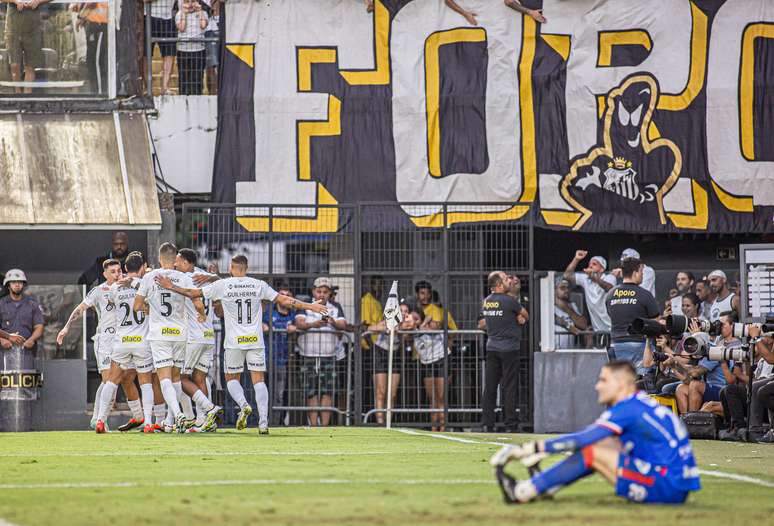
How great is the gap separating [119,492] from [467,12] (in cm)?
1646

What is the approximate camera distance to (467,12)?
25078mm

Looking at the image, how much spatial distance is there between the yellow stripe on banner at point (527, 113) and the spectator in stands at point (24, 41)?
8571mm

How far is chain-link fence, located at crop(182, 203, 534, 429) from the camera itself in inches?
890

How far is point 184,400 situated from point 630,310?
606 centimetres

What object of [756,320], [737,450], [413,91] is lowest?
[737,450]

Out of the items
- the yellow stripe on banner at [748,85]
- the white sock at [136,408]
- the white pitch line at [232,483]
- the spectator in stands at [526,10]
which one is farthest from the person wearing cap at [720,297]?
the white pitch line at [232,483]

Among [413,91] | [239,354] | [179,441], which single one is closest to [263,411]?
[239,354]

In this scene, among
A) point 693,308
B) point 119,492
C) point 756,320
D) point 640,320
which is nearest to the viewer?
point 119,492

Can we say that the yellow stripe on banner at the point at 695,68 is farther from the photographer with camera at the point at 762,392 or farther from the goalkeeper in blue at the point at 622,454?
the goalkeeper in blue at the point at 622,454

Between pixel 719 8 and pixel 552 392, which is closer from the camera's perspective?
pixel 552 392

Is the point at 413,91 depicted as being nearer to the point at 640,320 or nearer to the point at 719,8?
the point at 719,8

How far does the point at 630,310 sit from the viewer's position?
59.1 feet

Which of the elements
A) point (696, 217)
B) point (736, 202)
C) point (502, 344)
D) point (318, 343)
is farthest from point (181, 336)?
point (736, 202)

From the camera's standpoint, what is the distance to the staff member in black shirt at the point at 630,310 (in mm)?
17953
